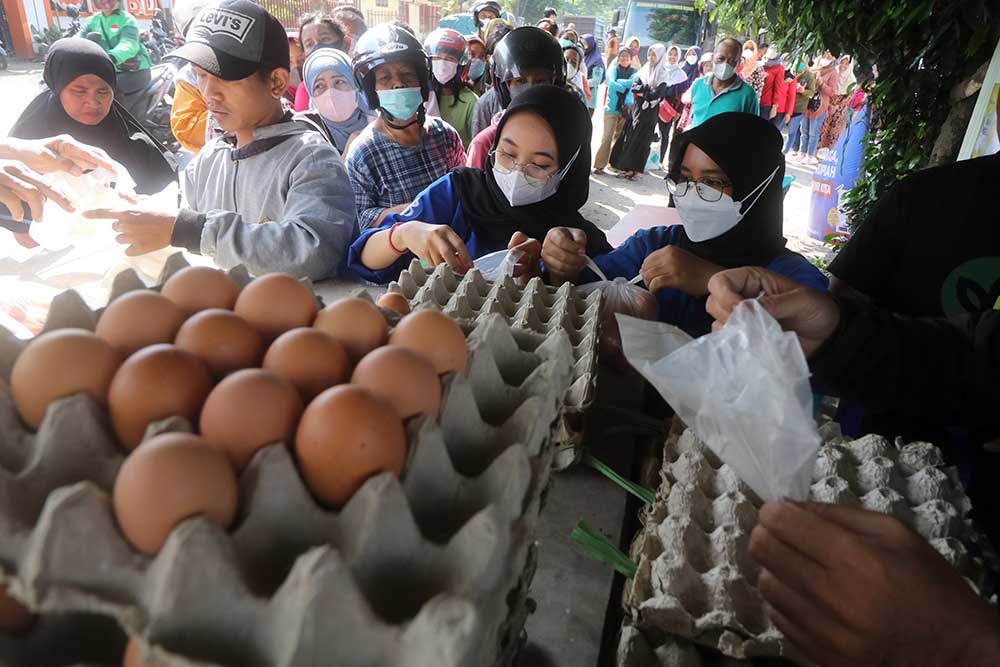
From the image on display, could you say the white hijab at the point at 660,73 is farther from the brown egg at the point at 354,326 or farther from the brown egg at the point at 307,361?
the brown egg at the point at 307,361

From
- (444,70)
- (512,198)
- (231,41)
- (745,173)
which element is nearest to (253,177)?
(231,41)

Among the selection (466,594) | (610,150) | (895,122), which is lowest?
(610,150)

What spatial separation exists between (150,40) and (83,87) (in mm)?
10029

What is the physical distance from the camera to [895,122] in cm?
404

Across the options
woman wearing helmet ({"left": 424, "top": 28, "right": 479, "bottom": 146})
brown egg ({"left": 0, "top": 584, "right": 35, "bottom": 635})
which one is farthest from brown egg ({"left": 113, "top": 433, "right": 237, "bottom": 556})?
woman wearing helmet ({"left": 424, "top": 28, "right": 479, "bottom": 146})

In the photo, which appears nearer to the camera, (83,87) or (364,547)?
(364,547)

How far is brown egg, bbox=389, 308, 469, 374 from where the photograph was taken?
782 millimetres

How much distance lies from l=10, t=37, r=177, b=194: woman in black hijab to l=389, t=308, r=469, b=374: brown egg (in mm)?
3517

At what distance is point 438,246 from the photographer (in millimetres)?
1822

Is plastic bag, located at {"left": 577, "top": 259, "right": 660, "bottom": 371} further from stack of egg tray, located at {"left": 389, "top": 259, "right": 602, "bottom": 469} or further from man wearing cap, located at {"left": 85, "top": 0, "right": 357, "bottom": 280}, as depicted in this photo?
man wearing cap, located at {"left": 85, "top": 0, "right": 357, "bottom": 280}

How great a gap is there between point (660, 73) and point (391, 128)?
8.08 metres

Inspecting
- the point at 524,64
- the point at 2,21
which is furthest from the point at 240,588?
the point at 2,21

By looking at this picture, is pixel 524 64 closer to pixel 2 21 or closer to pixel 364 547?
pixel 364 547

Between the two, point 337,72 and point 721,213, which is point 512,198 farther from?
point 337,72
